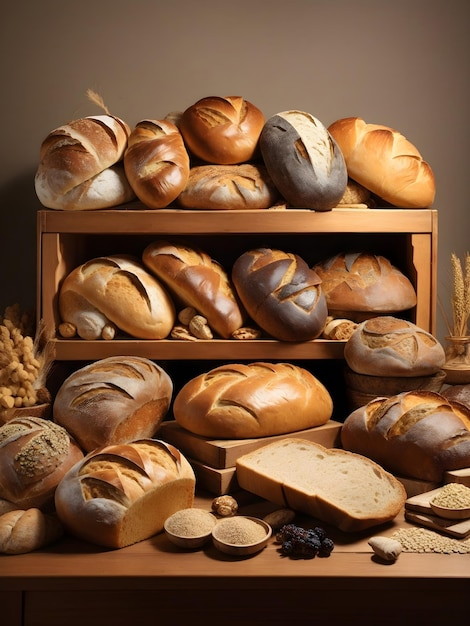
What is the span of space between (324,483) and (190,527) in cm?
32

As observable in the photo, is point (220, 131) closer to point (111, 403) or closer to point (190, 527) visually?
point (111, 403)

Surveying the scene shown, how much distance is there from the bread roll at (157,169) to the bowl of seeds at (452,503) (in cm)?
106

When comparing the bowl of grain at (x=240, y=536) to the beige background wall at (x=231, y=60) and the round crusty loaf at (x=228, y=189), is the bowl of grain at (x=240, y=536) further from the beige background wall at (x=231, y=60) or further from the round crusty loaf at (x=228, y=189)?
the beige background wall at (x=231, y=60)

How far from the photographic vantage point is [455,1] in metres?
2.38

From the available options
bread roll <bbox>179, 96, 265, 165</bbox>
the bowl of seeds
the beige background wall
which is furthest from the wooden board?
the beige background wall

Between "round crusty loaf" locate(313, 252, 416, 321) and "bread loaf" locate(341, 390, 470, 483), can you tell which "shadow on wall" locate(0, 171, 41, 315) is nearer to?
"round crusty loaf" locate(313, 252, 416, 321)

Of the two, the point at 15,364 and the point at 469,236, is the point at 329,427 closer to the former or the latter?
the point at 15,364

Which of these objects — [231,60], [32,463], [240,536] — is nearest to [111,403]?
[32,463]

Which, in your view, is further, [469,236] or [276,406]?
[469,236]

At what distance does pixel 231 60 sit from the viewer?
94.1 inches
